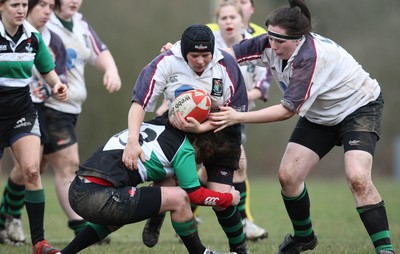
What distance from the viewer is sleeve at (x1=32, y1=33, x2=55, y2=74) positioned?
6211 millimetres

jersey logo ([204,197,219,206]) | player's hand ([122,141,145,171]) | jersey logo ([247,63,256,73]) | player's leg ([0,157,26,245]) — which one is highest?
player's hand ([122,141,145,171])

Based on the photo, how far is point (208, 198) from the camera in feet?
17.4

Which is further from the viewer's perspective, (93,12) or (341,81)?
(93,12)

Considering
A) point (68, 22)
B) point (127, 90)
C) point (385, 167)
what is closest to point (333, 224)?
point (68, 22)

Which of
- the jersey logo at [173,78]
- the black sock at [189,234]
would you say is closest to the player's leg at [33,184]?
the black sock at [189,234]

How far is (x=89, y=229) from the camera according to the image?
17.9ft

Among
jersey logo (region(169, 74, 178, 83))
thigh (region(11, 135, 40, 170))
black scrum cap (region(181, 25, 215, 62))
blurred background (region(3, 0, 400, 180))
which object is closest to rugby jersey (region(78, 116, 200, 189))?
jersey logo (region(169, 74, 178, 83))

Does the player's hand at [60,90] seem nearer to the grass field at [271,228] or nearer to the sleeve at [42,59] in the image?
the sleeve at [42,59]

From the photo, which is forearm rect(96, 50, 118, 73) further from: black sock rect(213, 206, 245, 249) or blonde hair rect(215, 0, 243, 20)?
black sock rect(213, 206, 245, 249)

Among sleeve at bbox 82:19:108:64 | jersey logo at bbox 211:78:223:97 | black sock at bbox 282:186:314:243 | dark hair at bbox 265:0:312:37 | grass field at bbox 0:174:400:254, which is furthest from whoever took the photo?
sleeve at bbox 82:19:108:64

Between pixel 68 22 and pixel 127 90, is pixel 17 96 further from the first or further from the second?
pixel 127 90

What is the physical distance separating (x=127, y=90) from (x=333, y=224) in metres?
14.3

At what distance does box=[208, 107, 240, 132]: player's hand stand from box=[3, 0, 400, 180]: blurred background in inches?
598

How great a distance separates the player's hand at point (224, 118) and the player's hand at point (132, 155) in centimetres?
54
